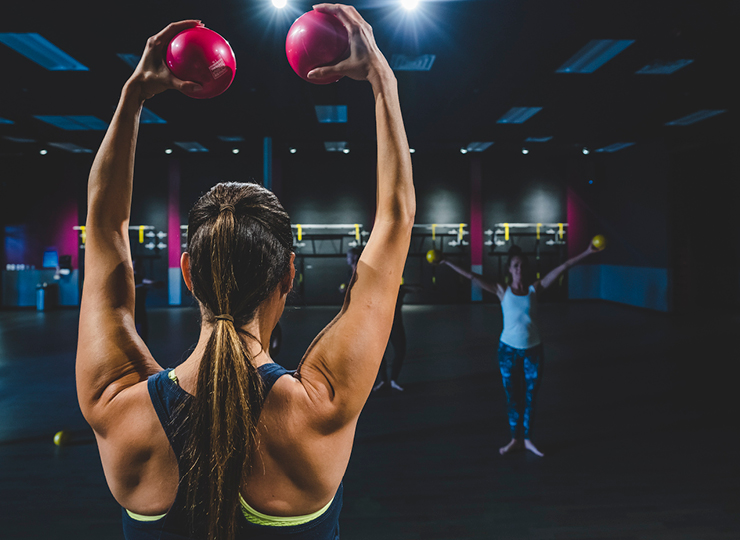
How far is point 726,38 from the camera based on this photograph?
5.20m

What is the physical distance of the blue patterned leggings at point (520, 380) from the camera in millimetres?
2938

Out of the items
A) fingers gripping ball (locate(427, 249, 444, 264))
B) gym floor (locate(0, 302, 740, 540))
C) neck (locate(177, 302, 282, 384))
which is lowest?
gym floor (locate(0, 302, 740, 540))

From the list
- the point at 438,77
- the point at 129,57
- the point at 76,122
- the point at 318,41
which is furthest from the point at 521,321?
the point at 76,122

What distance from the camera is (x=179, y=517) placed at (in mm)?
572

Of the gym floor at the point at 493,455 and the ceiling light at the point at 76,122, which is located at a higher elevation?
the ceiling light at the point at 76,122

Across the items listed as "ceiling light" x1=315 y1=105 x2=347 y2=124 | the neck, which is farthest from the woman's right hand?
"ceiling light" x1=315 y1=105 x2=347 y2=124

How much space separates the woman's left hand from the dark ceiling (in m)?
4.48

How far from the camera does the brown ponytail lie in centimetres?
56

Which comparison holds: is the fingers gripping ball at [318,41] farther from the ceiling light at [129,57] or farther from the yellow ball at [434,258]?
the ceiling light at [129,57]

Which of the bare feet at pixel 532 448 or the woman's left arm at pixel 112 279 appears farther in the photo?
the bare feet at pixel 532 448

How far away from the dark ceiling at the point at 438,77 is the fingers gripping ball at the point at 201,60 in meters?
4.28

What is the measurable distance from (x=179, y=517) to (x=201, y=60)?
0.80 meters

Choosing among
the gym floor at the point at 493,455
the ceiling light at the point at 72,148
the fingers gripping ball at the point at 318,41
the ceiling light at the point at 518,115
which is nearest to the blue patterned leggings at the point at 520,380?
the gym floor at the point at 493,455

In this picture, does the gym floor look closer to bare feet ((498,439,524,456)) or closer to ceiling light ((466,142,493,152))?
bare feet ((498,439,524,456))
